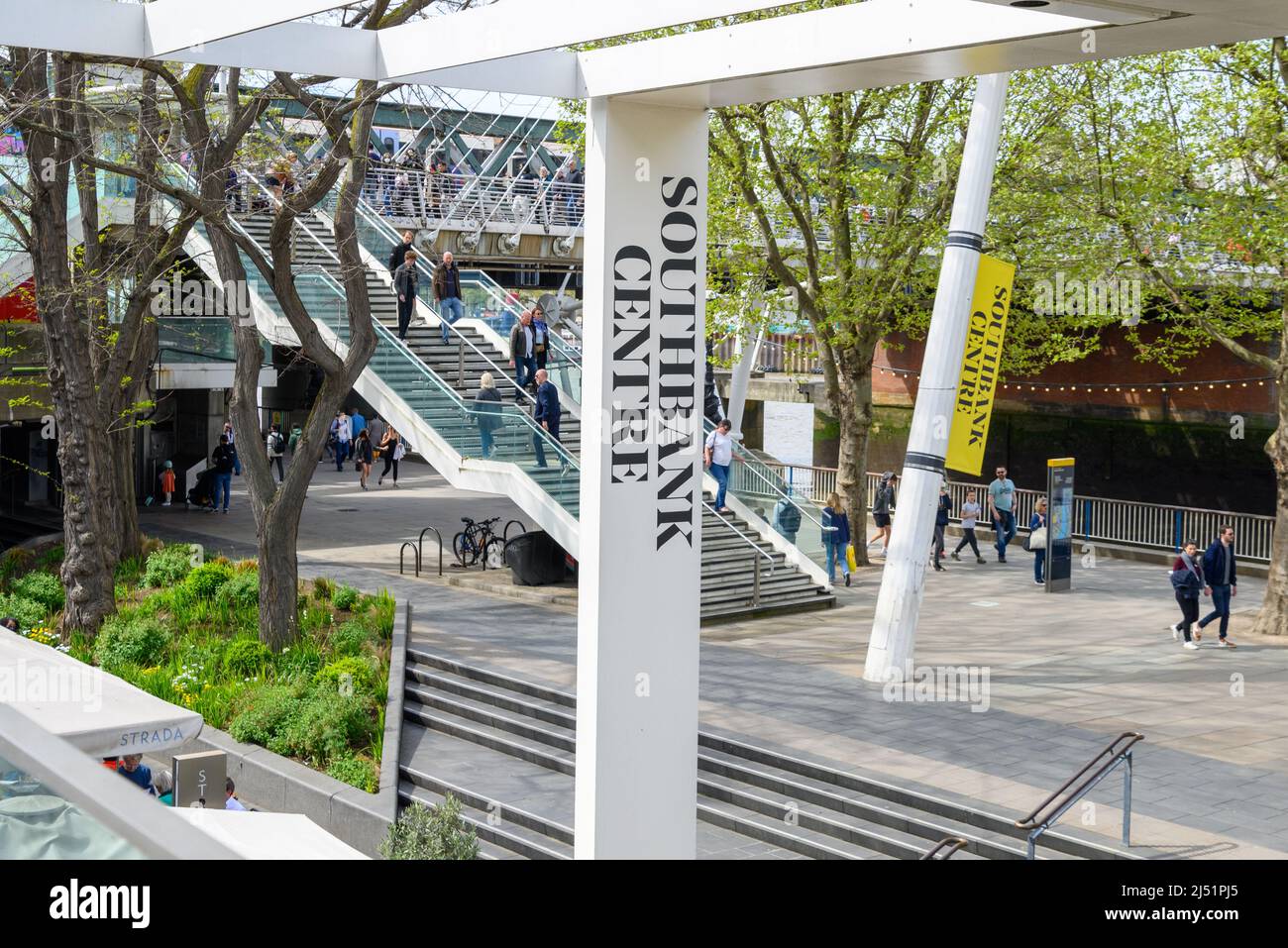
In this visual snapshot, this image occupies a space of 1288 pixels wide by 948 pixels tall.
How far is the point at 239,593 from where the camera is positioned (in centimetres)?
1964

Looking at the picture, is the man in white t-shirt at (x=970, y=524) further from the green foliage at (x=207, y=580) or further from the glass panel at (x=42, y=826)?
the glass panel at (x=42, y=826)

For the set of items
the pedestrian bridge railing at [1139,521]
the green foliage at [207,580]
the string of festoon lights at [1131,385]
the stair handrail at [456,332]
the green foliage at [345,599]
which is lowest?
the green foliage at [345,599]

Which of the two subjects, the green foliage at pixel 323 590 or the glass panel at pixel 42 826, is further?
the green foliage at pixel 323 590

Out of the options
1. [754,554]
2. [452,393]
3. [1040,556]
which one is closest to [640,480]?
[754,554]

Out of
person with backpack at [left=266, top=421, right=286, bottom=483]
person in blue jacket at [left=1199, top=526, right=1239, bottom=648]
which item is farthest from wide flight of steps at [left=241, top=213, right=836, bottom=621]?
person with backpack at [left=266, top=421, right=286, bottom=483]

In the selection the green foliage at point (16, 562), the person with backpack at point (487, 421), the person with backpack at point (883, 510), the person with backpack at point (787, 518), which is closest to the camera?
the person with backpack at point (487, 421)

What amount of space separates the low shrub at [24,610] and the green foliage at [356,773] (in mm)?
7809

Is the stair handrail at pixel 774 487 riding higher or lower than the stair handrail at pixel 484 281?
lower

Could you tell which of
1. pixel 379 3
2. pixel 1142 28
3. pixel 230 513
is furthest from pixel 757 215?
pixel 1142 28

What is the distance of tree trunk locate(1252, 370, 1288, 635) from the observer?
2016cm

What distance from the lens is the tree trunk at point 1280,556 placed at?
2016cm

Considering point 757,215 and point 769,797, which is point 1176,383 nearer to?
point 757,215

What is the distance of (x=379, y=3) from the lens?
15398mm

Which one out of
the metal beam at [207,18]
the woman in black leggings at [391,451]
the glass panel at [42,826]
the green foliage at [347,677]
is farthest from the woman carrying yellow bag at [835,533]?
the glass panel at [42,826]
